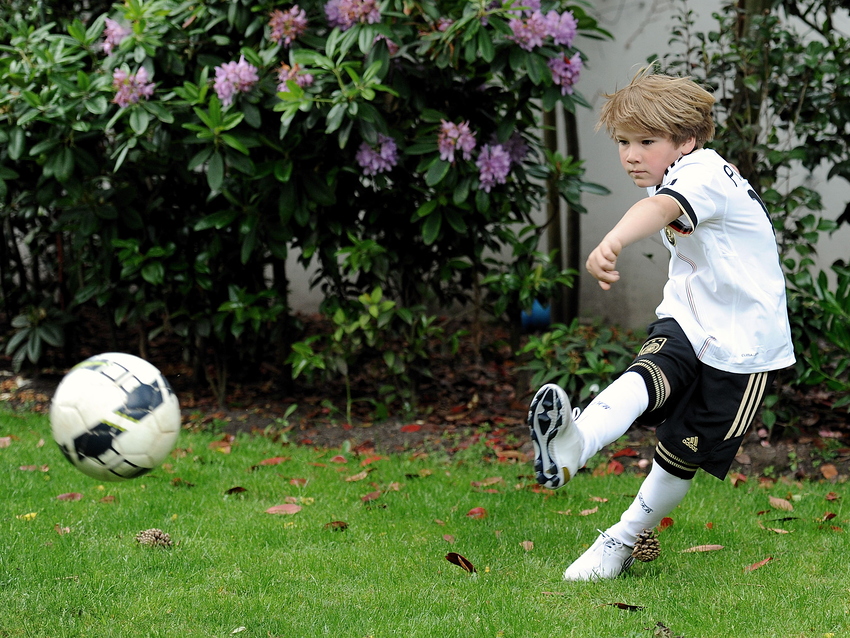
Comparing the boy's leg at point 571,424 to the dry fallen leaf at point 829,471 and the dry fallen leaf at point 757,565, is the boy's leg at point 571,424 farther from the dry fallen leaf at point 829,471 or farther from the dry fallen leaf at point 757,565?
the dry fallen leaf at point 829,471

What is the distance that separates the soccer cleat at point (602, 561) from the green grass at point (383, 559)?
5cm

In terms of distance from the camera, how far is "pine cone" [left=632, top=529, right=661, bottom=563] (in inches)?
115

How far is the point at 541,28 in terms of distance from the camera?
13.9 ft

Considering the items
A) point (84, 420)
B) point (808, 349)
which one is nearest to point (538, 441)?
point (84, 420)

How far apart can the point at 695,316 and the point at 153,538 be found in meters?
1.94

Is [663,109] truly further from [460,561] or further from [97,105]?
[97,105]

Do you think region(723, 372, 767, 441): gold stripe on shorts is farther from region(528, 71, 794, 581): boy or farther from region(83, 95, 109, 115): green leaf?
region(83, 95, 109, 115): green leaf

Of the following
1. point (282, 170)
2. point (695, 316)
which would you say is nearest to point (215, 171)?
point (282, 170)

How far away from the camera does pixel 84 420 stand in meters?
2.45

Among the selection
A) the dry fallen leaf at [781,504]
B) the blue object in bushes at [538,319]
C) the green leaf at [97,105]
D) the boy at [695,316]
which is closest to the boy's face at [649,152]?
the boy at [695,316]

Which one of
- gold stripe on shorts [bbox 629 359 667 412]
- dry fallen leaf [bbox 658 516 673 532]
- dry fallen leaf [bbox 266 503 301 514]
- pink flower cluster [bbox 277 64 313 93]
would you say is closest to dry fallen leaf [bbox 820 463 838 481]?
dry fallen leaf [bbox 658 516 673 532]

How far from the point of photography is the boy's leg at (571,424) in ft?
7.77

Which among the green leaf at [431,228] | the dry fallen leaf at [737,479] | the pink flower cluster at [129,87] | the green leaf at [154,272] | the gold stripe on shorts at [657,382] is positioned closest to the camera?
the gold stripe on shorts at [657,382]

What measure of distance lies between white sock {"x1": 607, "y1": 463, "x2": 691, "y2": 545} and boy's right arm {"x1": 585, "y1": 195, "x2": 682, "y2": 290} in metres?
0.79
